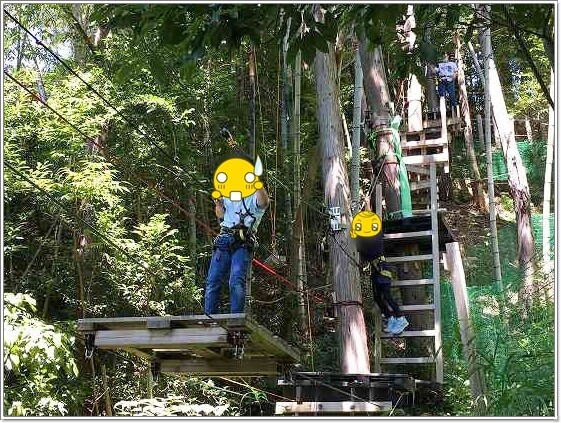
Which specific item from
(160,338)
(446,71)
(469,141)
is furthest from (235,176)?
(469,141)

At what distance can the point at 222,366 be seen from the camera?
4234 millimetres

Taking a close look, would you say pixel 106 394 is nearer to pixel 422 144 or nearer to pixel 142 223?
pixel 142 223

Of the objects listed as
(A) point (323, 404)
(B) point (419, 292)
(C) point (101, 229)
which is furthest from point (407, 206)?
(C) point (101, 229)

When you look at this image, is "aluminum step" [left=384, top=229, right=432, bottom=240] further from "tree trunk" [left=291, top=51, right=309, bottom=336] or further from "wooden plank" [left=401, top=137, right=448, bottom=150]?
"wooden plank" [left=401, top=137, right=448, bottom=150]

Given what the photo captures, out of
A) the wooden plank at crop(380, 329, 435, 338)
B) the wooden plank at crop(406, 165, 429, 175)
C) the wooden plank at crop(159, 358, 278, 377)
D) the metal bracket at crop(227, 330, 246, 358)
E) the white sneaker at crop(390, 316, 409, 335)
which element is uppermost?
the wooden plank at crop(406, 165, 429, 175)

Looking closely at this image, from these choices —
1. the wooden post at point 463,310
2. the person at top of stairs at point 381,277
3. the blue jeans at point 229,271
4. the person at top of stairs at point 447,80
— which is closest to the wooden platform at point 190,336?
the blue jeans at point 229,271

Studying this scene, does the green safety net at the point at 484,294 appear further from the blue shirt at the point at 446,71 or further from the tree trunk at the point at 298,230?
the blue shirt at the point at 446,71

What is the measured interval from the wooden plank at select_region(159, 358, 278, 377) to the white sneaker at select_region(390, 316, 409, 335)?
1.62 meters

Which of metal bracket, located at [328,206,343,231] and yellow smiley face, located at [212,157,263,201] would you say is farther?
metal bracket, located at [328,206,343,231]

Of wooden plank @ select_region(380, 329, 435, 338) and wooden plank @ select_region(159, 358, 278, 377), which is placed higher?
wooden plank @ select_region(380, 329, 435, 338)

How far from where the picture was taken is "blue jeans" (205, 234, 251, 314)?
11.9 feet

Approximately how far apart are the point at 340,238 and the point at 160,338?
101 inches

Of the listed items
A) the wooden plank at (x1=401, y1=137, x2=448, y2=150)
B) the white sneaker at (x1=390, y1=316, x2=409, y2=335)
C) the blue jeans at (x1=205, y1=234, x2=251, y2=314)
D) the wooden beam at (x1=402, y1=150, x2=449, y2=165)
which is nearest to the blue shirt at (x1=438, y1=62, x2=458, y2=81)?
the wooden plank at (x1=401, y1=137, x2=448, y2=150)

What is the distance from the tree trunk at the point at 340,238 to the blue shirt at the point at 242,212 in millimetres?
2135
